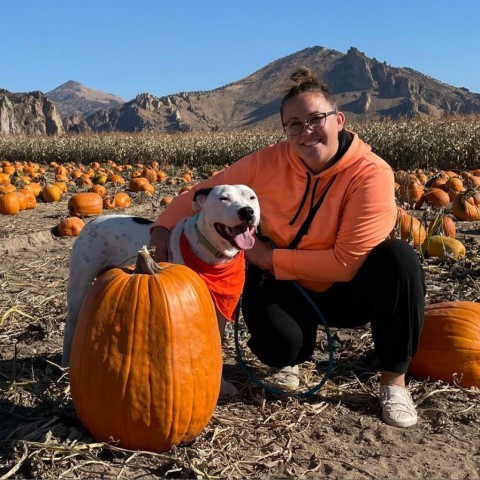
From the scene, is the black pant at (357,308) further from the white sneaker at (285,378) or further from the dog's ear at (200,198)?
the dog's ear at (200,198)

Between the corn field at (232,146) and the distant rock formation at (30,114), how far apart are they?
7628cm

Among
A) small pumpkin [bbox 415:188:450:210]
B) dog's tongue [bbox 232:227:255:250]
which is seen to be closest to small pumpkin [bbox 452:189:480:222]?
small pumpkin [bbox 415:188:450:210]

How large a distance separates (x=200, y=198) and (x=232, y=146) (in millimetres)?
19069

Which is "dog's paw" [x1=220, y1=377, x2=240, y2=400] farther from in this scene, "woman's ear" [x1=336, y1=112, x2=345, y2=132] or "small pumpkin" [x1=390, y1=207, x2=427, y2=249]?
"small pumpkin" [x1=390, y1=207, x2=427, y2=249]

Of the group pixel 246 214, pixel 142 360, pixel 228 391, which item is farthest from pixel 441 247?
pixel 142 360

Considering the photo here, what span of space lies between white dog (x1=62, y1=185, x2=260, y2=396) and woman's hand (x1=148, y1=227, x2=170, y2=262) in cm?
4

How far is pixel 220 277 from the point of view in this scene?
11.0 ft

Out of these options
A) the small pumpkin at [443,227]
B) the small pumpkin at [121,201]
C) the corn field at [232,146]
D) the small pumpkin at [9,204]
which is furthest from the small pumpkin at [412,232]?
the corn field at [232,146]

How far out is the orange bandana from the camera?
10.9 ft

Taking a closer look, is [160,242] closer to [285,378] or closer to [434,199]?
[285,378]

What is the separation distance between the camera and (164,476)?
2.59 metres

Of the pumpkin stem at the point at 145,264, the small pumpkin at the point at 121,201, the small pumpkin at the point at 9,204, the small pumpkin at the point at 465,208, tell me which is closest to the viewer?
the pumpkin stem at the point at 145,264

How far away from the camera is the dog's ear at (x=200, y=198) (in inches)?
137

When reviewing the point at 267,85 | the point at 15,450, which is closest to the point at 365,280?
the point at 15,450
